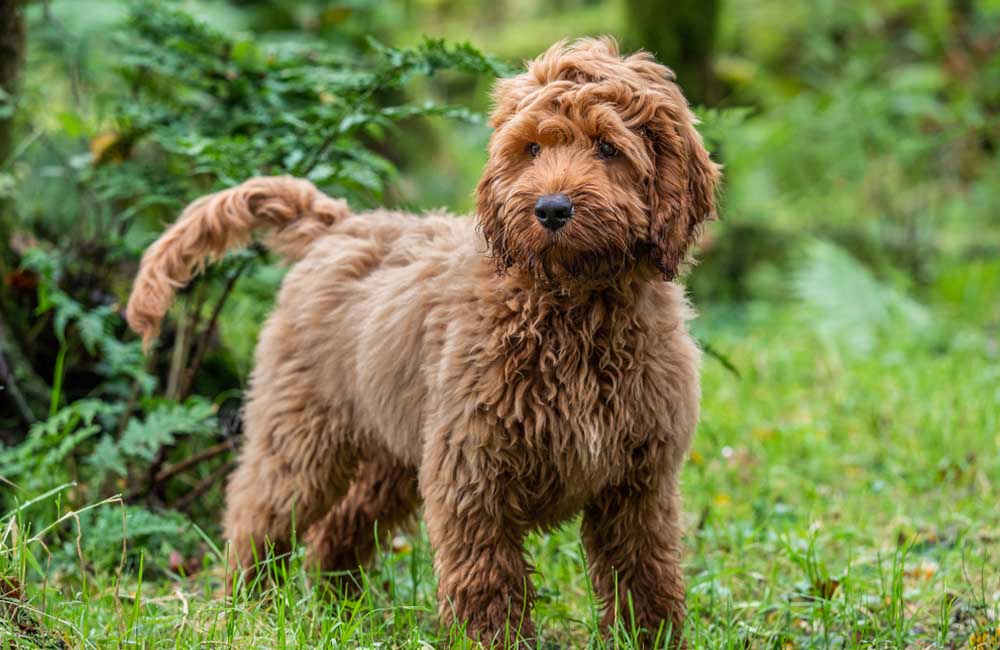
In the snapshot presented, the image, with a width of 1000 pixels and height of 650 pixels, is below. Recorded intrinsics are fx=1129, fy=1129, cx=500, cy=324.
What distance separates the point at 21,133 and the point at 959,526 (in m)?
5.11

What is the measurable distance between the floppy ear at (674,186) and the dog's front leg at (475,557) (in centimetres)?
87

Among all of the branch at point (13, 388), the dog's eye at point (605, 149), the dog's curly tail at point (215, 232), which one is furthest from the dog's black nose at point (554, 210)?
the branch at point (13, 388)

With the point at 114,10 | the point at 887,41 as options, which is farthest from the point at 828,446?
the point at 887,41

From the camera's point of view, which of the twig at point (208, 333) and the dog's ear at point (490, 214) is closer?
the dog's ear at point (490, 214)

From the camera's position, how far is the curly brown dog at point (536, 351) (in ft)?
10.5

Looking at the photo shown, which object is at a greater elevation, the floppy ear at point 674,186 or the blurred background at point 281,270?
the floppy ear at point 674,186

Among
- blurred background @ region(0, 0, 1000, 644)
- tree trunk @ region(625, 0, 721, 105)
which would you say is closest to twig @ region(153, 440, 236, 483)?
blurred background @ region(0, 0, 1000, 644)

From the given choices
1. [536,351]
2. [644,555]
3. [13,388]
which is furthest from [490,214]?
[13,388]

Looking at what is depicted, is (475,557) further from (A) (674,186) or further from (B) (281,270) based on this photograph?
(B) (281,270)

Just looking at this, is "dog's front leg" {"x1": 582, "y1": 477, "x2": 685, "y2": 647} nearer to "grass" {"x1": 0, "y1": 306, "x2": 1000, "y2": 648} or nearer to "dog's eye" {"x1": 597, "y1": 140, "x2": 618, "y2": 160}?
"grass" {"x1": 0, "y1": 306, "x2": 1000, "y2": 648}

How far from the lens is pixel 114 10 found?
7750 millimetres

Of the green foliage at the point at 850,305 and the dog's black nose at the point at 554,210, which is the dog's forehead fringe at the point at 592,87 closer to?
the dog's black nose at the point at 554,210

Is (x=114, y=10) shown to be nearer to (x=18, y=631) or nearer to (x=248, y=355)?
(x=248, y=355)

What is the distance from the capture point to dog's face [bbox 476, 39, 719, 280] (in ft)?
10.2
